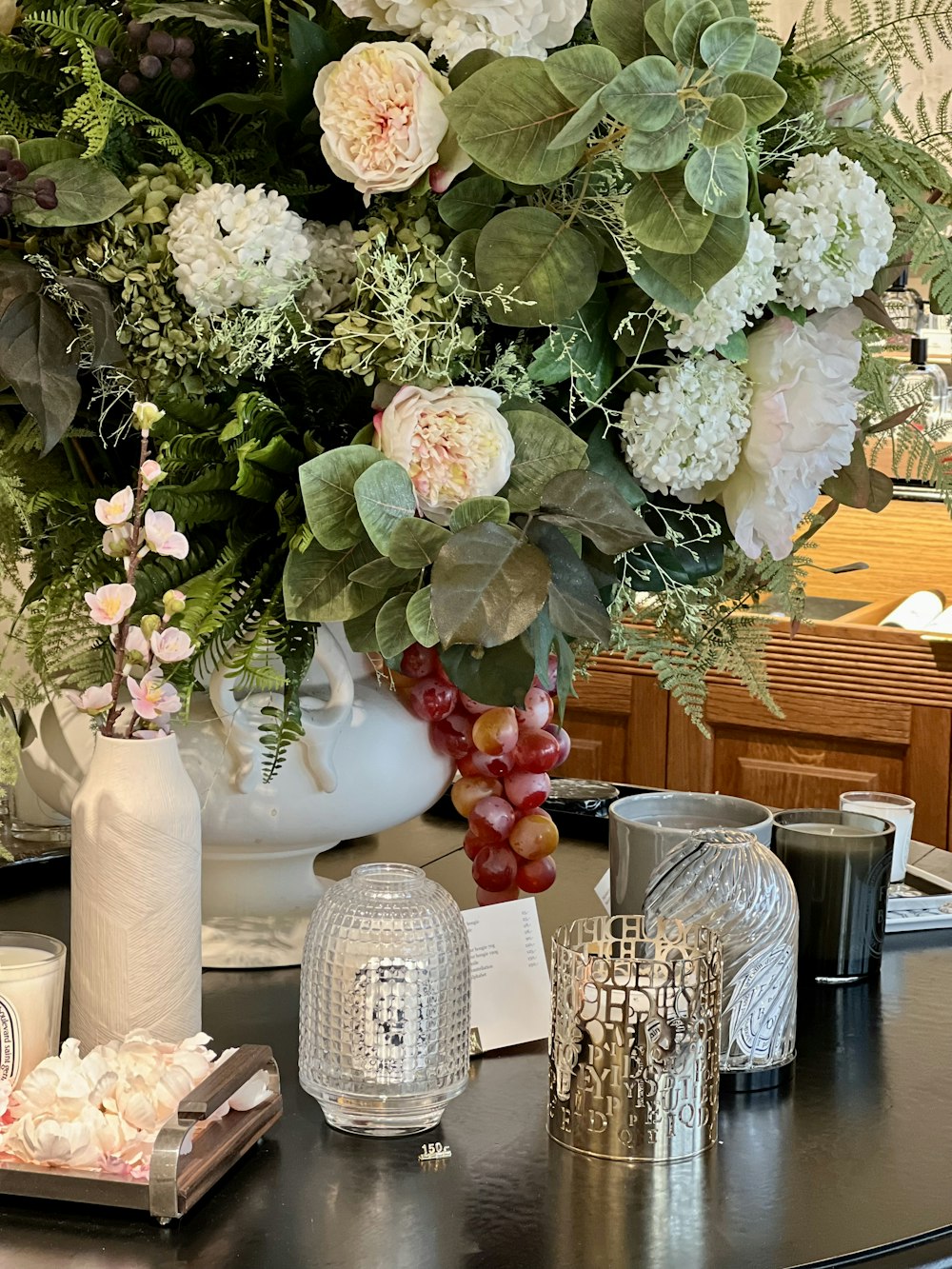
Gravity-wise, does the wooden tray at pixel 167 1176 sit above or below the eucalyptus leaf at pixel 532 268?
below

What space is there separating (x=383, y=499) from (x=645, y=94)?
0.25m

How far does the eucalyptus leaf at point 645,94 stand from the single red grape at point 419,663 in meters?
0.37

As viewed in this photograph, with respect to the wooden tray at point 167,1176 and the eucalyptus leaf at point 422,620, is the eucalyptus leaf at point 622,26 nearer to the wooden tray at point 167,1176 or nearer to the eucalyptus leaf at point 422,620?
the eucalyptus leaf at point 422,620

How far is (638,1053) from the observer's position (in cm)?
78

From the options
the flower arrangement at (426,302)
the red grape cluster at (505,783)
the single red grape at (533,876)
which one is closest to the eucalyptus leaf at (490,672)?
the flower arrangement at (426,302)

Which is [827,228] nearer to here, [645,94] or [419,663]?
[645,94]

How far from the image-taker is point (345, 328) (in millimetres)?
931

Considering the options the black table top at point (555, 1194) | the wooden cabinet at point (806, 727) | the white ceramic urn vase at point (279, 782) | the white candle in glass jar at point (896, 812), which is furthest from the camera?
the wooden cabinet at point (806, 727)

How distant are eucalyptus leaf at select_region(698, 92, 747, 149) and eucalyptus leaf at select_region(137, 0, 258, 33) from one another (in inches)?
11.2

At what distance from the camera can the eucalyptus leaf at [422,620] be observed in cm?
90

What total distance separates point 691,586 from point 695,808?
157 millimetres

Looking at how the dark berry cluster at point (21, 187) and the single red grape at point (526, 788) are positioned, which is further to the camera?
the single red grape at point (526, 788)

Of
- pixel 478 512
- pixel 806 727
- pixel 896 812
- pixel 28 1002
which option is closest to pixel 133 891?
pixel 28 1002

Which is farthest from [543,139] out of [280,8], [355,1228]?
[355,1228]
